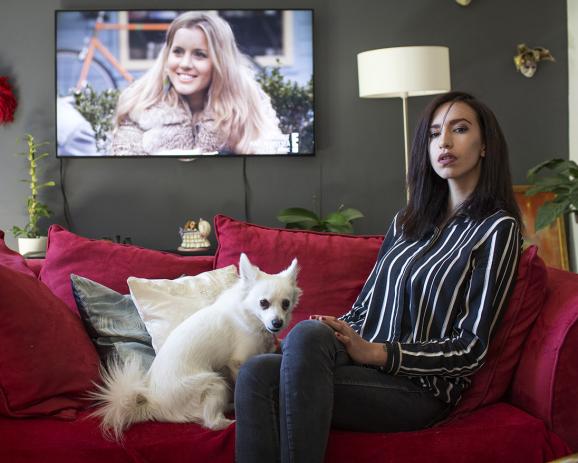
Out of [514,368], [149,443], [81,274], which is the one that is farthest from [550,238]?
[149,443]

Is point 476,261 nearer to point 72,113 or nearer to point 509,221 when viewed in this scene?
point 509,221

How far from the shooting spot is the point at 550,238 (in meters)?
4.60

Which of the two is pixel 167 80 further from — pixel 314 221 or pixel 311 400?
pixel 311 400

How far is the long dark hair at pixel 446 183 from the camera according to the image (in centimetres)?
193

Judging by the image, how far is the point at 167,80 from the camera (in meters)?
4.55

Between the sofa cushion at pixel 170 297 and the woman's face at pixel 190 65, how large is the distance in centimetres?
241

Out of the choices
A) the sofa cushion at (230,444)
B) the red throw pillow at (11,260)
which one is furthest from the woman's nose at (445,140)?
the red throw pillow at (11,260)

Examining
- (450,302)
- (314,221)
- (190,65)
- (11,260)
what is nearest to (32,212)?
(190,65)

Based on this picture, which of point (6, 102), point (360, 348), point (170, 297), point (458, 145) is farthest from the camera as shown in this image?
point (6, 102)

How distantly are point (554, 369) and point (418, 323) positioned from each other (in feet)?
1.11

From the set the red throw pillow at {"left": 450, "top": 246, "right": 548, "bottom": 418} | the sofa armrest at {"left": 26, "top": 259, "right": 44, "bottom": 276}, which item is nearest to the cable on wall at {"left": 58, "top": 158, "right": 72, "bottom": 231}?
the sofa armrest at {"left": 26, "top": 259, "right": 44, "bottom": 276}

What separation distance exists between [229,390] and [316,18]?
3.22 meters

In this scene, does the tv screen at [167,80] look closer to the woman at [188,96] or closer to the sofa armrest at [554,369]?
the woman at [188,96]

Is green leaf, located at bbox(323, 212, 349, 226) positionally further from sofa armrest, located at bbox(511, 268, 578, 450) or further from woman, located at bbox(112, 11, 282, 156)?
sofa armrest, located at bbox(511, 268, 578, 450)
